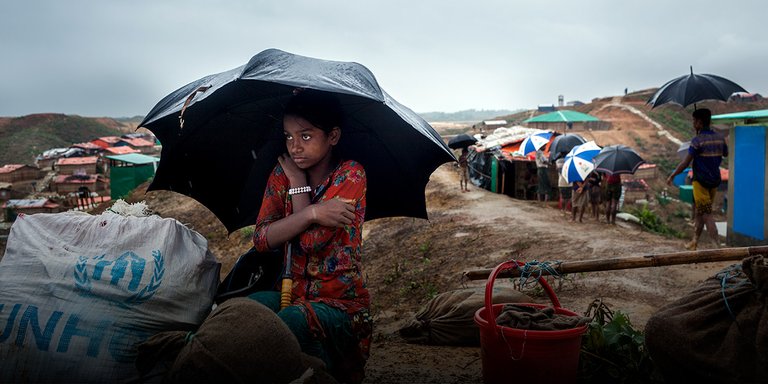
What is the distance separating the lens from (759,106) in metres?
45.2

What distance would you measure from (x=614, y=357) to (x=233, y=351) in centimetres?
216

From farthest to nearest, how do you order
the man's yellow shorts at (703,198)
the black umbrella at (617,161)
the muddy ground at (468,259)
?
the black umbrella at (617,161) < the man's yellow shorts at (703,198) < the muddy ground at (468,259)

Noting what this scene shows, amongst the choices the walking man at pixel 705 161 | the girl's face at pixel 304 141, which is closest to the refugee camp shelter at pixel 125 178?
the walking man at pixel 705 161

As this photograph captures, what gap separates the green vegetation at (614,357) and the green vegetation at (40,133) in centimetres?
6212

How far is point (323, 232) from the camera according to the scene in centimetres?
231

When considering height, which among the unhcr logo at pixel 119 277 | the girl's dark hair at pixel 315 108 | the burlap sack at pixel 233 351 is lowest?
the burlap sack at pixel 233 351

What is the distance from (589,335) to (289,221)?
1.80m

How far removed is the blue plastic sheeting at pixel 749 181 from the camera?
9.36 meters

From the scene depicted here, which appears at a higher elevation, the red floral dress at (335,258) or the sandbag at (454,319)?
the red floral dress at (335,258)

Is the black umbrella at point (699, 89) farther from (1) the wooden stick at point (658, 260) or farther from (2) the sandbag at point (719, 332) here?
(2) the sandbag at point (719, 332)

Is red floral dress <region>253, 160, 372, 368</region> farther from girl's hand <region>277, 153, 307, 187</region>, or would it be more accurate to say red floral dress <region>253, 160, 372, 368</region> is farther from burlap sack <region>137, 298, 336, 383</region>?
burlap sack <region>137, 298, 336, 383</region>

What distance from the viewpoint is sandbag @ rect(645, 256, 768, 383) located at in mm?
2041

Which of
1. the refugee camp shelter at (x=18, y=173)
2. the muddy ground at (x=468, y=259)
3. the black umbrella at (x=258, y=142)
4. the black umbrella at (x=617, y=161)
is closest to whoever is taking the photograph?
the black umbrella at (x=258, y=142)

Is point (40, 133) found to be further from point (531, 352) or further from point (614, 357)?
point (531, 352)
